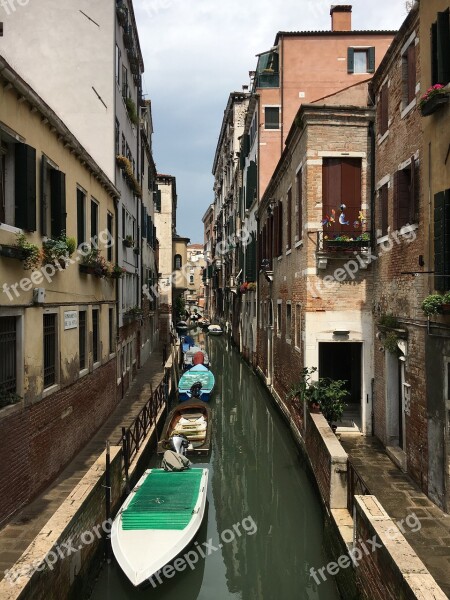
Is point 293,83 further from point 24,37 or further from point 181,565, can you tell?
point 181,565

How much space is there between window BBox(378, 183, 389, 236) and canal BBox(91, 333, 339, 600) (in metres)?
5.55

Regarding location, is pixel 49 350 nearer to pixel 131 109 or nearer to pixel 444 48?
pixel 444 48

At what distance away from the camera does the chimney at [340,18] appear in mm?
22734

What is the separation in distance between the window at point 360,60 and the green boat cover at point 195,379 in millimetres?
14531

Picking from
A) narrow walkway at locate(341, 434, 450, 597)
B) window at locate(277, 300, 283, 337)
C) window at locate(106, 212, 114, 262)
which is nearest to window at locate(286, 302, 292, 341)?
window at locate(277, 300, 283, 337)

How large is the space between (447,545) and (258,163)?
20.3 m

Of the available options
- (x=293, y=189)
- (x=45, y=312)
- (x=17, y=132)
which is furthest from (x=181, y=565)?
(x=293, y=189)

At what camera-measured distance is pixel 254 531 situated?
376 inches

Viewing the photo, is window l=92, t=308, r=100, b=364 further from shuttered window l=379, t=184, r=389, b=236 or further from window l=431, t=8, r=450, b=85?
window l=431, t=8, r=450, b=85

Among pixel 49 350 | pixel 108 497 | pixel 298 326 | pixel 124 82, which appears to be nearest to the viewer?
pixel 108 497

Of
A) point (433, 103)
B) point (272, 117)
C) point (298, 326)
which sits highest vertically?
point (272, 117)

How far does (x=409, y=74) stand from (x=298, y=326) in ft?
21.4

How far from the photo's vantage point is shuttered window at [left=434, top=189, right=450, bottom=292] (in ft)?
23.9

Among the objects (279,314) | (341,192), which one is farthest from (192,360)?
(341,192)
